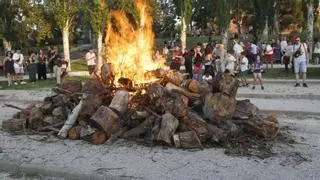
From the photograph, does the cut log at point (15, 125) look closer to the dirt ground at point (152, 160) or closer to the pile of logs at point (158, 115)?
the pile of logs at point (158, 115)

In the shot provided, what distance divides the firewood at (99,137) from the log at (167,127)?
1.07 metres

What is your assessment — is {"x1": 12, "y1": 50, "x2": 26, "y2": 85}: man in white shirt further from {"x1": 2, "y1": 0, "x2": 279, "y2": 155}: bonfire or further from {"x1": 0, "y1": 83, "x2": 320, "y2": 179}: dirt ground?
{"x1": 0, "y1": 83, "x2": 320, "y2": 179}: dirt ground

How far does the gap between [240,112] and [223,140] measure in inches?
45.9

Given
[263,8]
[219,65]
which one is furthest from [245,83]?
[263,8]

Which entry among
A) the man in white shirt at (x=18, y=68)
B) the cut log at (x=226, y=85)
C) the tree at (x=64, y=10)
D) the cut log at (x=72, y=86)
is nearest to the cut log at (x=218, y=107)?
the cut log at (x=226, y=85)

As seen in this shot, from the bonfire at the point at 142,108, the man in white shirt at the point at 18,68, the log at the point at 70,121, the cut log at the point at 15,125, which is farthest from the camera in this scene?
the man in white shirt at the point at 18,68

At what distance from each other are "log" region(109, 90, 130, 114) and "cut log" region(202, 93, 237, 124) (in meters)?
1.46

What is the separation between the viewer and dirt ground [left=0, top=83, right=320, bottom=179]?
707 centimetres

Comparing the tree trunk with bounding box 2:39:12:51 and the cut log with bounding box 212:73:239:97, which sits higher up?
the tree trunk with bounding box 2:39:12:51

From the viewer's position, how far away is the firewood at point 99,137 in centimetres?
902

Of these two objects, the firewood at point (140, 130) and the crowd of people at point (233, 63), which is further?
the crowd of people at point (233, 63)

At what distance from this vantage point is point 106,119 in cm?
909

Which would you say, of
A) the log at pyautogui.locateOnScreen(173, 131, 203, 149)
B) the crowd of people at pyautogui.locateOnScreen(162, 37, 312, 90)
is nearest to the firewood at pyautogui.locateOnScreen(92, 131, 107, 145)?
the log at pyautogui.locateOnScreen(173, 131, 203, 149)

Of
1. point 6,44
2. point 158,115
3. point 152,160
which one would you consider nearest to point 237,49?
point 158,115
